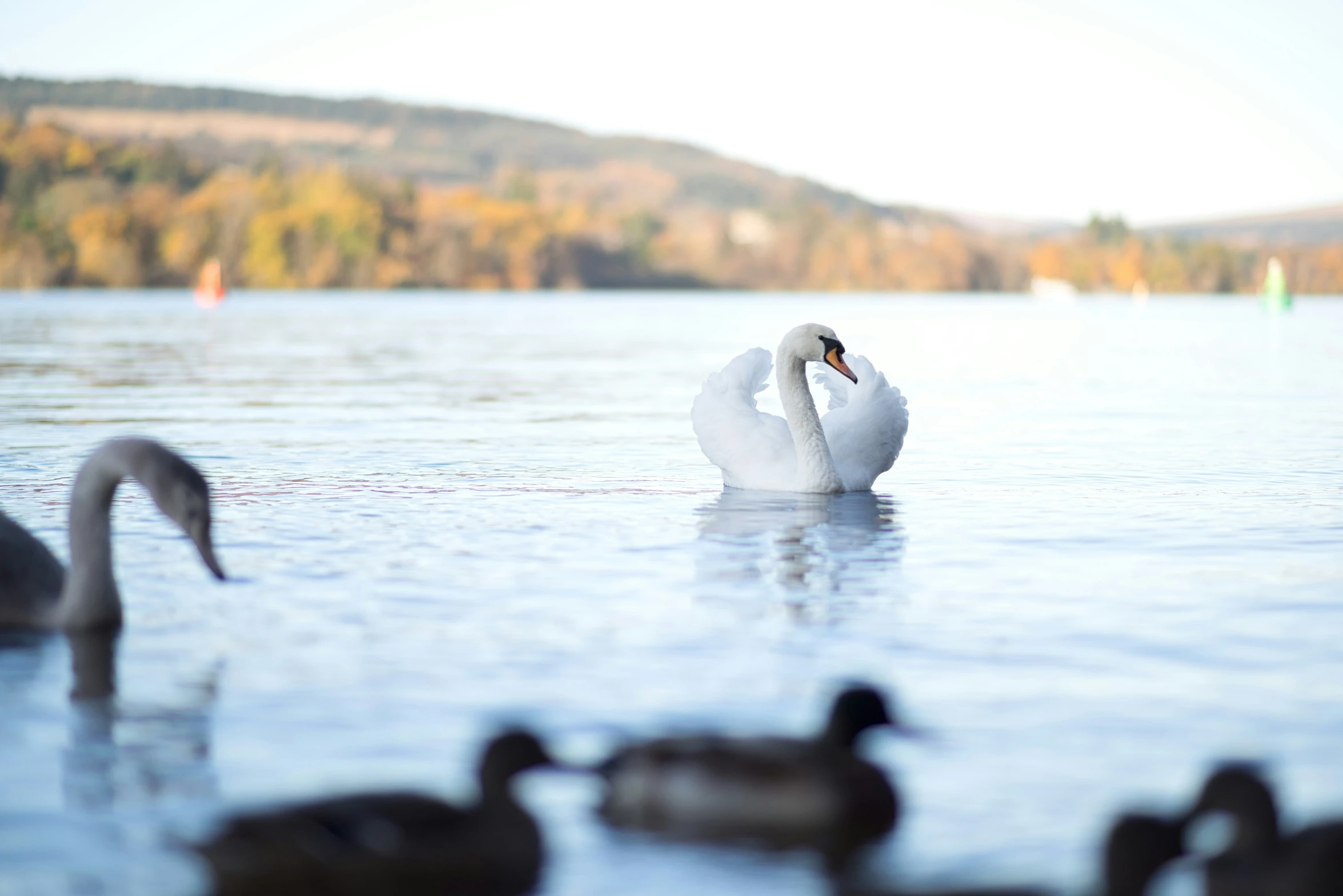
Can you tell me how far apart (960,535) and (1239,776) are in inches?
256

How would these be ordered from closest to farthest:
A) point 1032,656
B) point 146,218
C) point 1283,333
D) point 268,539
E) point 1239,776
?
1. point 1239,776
2. point 1032,656
3. point 268,539
4. point 1283,333
5. point 146,218

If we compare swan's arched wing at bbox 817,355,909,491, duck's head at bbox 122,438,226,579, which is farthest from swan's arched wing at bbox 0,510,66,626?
swan's arched wing at bbox 817,355,909,491

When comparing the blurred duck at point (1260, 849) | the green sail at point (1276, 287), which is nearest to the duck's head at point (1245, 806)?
the blurred duck at point (1260, 849)

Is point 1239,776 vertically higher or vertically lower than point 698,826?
higher

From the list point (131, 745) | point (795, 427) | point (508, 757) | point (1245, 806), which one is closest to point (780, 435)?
point (795, 427)

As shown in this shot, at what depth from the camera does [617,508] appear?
12469 mm

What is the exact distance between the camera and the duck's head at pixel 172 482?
752cm

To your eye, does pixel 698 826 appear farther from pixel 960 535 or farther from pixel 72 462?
pixel 72 462

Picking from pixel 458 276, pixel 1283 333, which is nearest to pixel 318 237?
pixel 458 276

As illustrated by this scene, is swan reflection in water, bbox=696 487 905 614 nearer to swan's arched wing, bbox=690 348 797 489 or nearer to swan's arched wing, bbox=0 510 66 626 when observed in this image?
swan's arched wing, bbox=690 348 797 489

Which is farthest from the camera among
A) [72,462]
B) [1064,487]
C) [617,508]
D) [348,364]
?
[348,364]

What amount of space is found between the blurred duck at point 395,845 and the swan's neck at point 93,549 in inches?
130

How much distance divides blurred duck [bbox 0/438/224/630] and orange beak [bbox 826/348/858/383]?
639cm

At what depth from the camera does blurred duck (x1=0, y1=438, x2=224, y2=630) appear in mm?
7551
